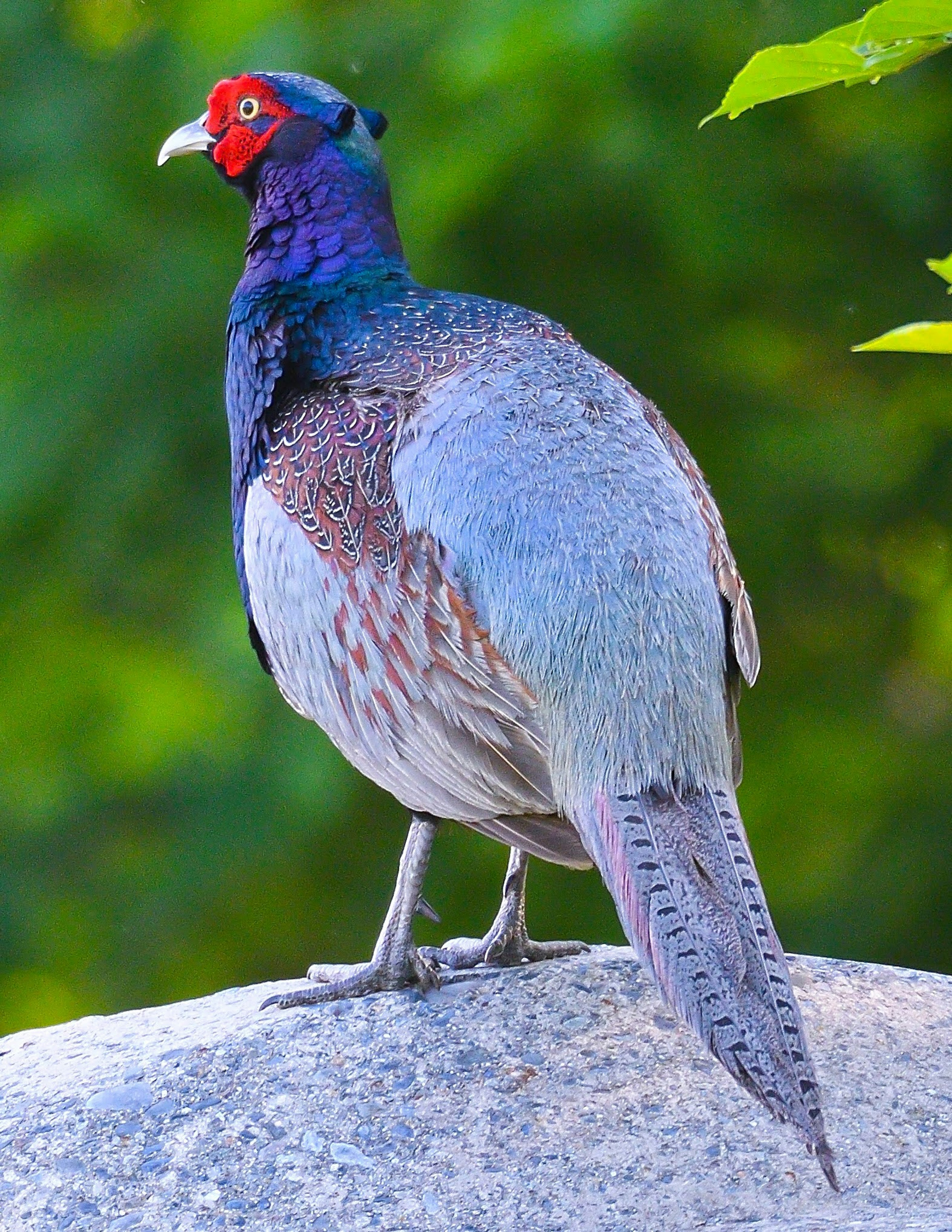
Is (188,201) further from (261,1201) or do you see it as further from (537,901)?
(261,1201)

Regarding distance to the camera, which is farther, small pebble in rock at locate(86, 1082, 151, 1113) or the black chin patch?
the black chin patch

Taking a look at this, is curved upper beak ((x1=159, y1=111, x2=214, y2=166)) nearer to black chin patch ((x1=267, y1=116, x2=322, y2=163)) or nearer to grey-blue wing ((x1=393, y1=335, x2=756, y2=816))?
black chin patch ((x1=267, y1=116, x2=322, y2=163))

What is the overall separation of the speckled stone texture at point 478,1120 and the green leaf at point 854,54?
6.02 ft

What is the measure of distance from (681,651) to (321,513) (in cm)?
96

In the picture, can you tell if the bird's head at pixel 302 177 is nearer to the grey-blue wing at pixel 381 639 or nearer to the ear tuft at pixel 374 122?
the ear tuft at pixel 374 122

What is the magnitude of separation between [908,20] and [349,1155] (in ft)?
7.84

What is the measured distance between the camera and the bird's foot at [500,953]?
4.05m

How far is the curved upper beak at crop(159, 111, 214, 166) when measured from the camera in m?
4.48

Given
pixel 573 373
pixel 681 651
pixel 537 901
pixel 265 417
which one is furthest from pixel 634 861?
pixel 537 901

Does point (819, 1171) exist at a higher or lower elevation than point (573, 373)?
lower

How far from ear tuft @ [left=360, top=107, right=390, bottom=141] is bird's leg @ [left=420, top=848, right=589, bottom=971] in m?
2.12

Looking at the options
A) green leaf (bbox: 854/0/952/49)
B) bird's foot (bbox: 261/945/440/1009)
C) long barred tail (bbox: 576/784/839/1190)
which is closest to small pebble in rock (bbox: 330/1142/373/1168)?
bird's foot (bbox: 261/945/440/1009)

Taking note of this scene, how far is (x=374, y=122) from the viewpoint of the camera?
4547mm

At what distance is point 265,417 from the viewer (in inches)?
160
